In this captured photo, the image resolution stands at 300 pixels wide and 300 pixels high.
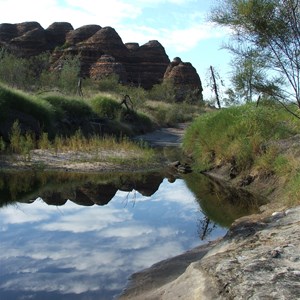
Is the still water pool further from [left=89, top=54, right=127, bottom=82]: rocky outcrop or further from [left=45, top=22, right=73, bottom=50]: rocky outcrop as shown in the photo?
[left=45, top=22, right=73, bottom=50]: rocky outcrop

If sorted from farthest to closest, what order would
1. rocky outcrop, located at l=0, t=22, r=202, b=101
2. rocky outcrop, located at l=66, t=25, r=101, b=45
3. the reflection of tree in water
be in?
rocky outcrop, located at l=66, t=25, r=101, b=45, rocky outcrop, located at l=0, t=22, r=202, b=101, the reflection of tree in water

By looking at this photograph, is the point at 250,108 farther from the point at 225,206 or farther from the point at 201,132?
the point at 225,206

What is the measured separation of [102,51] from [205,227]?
248 ft

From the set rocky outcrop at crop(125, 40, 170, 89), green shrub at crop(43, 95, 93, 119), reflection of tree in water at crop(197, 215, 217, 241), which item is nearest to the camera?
reflection of tree in water at crop(197, 215, 217, 241)

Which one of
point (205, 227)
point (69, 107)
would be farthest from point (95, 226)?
point (69, 107)

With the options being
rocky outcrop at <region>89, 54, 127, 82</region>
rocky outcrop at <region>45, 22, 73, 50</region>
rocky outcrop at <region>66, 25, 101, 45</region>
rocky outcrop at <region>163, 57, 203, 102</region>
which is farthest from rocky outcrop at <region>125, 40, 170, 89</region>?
rocky outcrop at <region>45, 22, 73, 50</region>

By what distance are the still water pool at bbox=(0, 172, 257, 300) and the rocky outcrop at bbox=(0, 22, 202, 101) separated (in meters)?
60.5

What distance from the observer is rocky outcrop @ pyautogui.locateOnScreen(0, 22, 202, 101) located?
76.8 meters

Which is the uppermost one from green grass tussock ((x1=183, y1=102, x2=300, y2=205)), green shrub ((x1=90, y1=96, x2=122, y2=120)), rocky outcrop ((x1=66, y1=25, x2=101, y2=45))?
rocky outcrop ((x1=66, y1=25, x2=101, y2=45))

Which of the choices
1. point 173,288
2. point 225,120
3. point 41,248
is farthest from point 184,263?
point 225,120

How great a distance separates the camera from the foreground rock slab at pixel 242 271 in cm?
404

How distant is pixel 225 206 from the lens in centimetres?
1087

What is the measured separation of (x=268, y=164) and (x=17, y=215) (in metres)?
6.63

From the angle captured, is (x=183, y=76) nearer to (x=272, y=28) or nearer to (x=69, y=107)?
(x=69, y=107)
